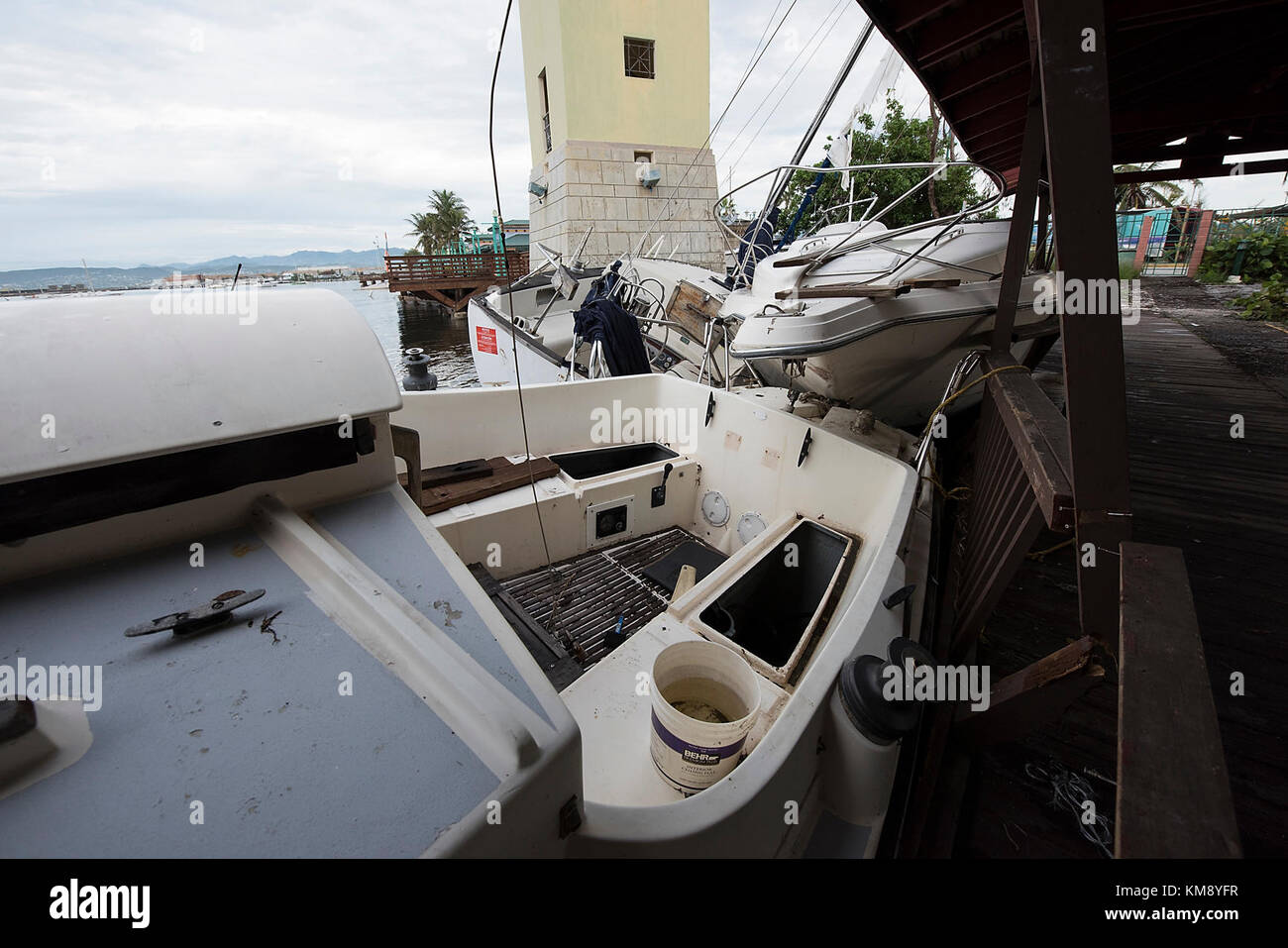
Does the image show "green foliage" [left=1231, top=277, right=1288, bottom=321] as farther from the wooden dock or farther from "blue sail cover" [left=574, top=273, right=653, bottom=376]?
the wooden dock

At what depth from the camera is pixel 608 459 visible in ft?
14.0

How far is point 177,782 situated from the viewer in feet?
2.37

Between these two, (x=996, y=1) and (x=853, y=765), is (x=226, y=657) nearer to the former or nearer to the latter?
(x=853, y=765)

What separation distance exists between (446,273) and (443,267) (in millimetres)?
337

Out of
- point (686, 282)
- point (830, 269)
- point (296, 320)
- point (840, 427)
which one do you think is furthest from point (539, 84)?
point (296, 320)

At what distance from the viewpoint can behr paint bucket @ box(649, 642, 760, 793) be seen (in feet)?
4.71

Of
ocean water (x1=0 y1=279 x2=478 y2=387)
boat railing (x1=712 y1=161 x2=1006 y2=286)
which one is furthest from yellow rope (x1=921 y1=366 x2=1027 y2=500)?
ocean water (x1=0 y1=279 x2=478 y2=387)

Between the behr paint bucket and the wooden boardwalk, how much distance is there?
931mm

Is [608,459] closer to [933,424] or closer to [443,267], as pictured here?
[933,424]

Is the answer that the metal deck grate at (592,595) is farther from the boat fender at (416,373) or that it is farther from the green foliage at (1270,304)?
the green foliage at (1270,304)

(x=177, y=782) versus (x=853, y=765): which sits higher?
(x=177, y=782)

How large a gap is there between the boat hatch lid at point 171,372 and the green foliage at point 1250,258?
1723 centimetres
